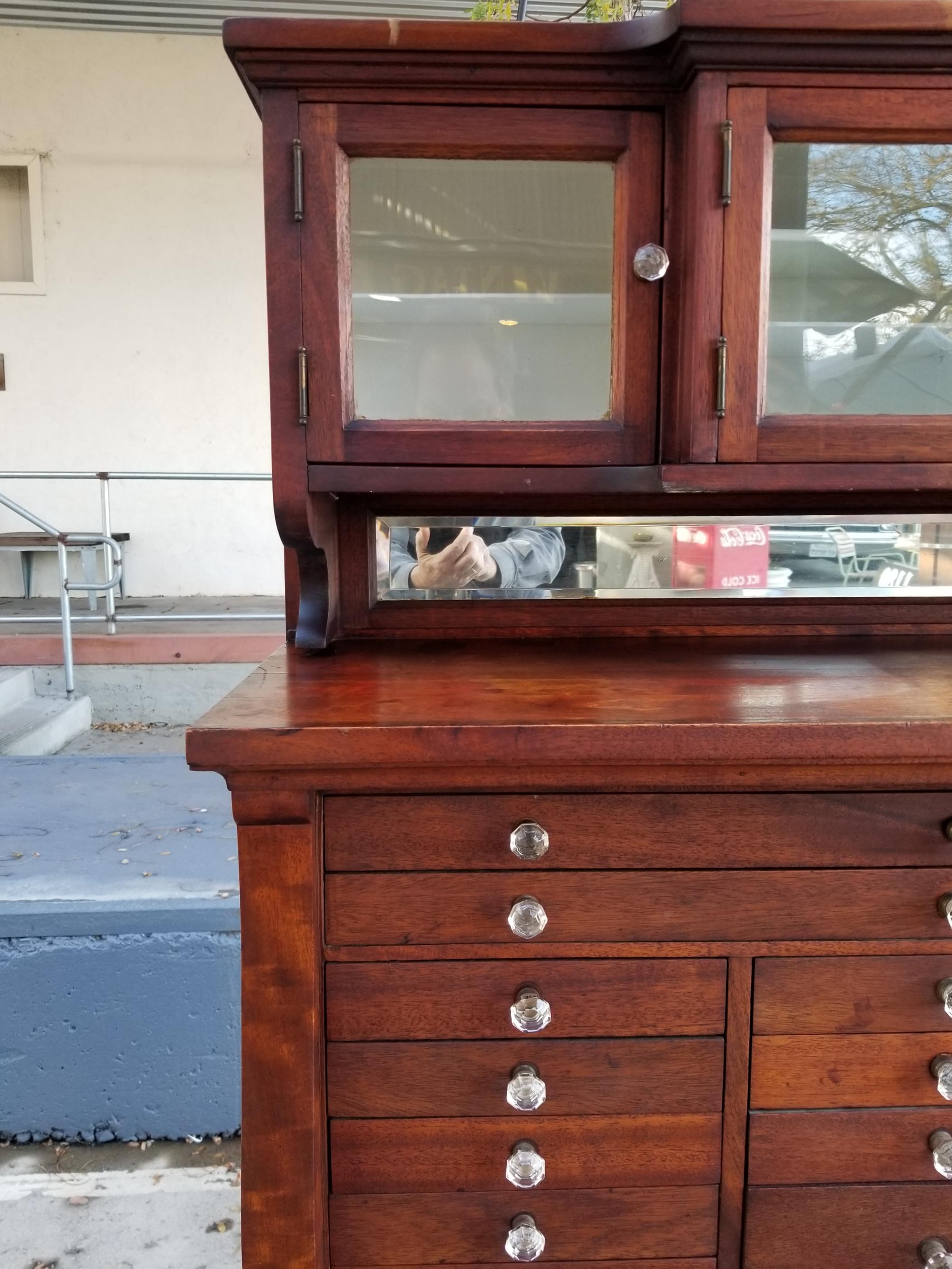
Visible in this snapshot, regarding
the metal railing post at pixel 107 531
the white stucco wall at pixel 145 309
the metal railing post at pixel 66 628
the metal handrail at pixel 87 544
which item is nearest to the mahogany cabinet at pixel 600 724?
the metal handrail at pixel 87 544

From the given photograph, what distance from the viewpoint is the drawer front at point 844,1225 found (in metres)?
0.91

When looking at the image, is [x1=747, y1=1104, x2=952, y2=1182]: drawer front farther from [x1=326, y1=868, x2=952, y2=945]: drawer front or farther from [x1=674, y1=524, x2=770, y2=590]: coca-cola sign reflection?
[x1=674, y1=524, x2=770, y2=590]: coca-cola sign reflection

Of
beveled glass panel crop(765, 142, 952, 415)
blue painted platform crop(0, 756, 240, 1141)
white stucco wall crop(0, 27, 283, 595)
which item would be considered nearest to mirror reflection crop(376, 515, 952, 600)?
beveled glass panel crop(765, 142, 952, 415)

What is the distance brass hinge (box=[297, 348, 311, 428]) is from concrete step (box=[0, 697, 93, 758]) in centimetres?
192

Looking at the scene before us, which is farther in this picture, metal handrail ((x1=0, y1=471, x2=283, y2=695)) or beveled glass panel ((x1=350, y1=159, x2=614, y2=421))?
metal handrail ((x1=0, y1=471, x2=283, y2=695))

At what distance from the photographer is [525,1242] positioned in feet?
2.94

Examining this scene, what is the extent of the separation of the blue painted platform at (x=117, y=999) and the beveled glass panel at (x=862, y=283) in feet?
4.10

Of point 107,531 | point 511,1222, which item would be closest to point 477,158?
point 511,1222

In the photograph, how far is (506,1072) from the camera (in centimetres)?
90

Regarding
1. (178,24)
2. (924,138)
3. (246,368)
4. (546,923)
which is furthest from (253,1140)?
(178,24)

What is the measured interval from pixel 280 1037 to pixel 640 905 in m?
0.38

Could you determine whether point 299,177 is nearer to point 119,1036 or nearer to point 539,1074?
point 539,1074

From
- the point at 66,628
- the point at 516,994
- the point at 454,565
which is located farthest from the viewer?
the point at 66,628

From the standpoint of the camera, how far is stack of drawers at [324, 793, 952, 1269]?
2.83 ft
